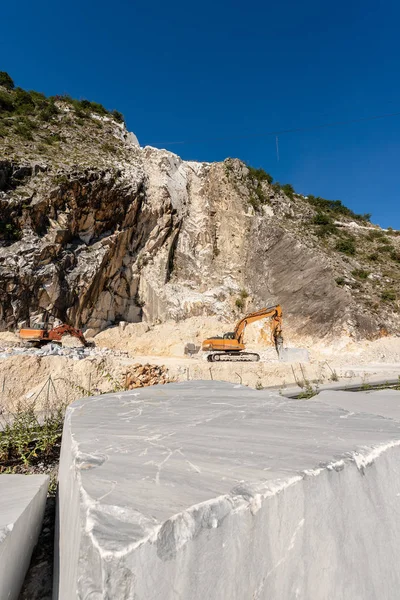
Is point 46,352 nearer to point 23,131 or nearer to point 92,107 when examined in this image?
point 23,131

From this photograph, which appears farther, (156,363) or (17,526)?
(156,363)

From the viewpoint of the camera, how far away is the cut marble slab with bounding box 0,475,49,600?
1.46 metres

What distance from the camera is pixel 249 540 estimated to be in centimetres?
116

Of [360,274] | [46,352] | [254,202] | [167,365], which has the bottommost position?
[167,365]

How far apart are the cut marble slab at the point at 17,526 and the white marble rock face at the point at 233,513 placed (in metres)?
0.24

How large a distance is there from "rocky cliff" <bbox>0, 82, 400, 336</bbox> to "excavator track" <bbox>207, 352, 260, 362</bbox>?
5.57 meters

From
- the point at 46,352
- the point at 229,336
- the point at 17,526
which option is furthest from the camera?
the point at 229,336

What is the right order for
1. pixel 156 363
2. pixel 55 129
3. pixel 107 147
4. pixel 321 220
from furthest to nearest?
pixel 321 220
pixel 107 147
pixel 55 129
pixel 156 363

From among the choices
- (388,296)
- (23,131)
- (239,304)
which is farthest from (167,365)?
(23,131)

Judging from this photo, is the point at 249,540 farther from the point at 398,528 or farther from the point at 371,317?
the point at 371,317

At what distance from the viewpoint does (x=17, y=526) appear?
1553 mm

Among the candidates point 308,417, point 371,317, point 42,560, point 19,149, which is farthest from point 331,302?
point 19,149

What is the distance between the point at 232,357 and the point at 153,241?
38.6 ft

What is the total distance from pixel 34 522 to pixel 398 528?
2091 mm
